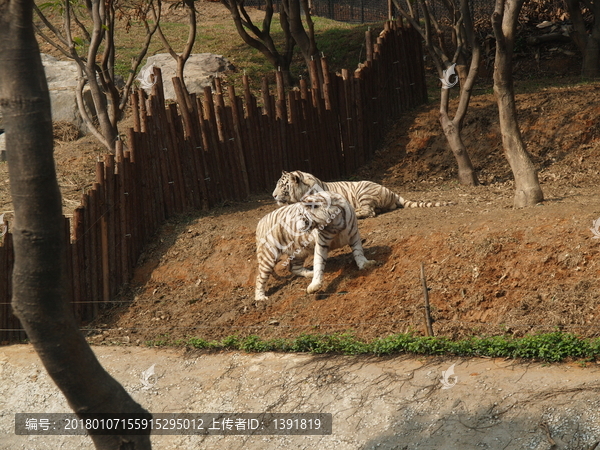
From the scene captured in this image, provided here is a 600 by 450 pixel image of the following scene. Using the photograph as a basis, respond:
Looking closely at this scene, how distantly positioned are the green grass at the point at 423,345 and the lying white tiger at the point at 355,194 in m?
2.69

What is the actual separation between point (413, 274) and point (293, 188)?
8.60 feet

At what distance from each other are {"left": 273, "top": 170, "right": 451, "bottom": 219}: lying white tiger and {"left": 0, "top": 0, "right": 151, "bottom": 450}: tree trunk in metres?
6.72

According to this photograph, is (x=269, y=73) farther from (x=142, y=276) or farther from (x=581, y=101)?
(x=142, y=276)

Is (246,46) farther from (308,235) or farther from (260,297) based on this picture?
(260,297)

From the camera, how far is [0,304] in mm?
8773

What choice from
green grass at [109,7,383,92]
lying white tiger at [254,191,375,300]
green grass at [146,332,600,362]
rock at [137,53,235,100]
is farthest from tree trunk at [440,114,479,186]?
rock at [137,53,235,100]

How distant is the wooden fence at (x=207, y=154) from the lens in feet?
31.6

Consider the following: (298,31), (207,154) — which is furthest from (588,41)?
(207,154)

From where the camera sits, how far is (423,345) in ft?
23.6

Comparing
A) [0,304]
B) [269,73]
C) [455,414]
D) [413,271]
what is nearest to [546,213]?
[413,271]

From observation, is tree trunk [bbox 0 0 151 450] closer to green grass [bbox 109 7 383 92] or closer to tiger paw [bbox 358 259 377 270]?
tiger paw [bbox 358 259 377 270]

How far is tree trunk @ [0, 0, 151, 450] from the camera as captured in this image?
344 cm

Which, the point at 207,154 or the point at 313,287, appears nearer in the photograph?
the point at 313,287

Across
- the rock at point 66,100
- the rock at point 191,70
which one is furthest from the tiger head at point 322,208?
the rock at point 66,100
